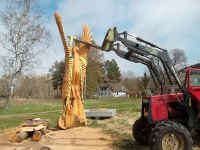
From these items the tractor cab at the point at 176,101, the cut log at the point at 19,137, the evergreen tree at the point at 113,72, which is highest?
the evergreen tree at the point at 113,72

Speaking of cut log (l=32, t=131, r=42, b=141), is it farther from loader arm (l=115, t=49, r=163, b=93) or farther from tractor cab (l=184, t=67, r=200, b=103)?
tractor cab (l=184, t=67, r=200, b=103)

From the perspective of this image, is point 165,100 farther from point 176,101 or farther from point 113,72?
point 113,72

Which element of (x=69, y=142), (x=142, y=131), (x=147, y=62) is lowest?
(x=69, y=142)

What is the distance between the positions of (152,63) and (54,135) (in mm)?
4434

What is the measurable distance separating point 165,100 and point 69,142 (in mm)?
3358

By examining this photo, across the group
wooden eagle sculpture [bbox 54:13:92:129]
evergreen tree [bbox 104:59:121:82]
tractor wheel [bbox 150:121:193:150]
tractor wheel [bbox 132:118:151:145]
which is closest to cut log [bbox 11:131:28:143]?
wooden eagle sculpture [bbox 54:13:92:129]

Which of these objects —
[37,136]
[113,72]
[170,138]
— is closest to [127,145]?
[170,138]

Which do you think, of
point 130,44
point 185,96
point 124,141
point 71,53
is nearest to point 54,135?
point 124,141

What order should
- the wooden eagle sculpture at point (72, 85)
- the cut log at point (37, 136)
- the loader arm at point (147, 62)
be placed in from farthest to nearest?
1. the wooden eagle sculpture at point (72, 85)
2. the cut log at point (37, 136)
3. the loader arm at point (147, 62)

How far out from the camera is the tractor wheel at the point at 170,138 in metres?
4.40

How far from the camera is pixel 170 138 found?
453 cm

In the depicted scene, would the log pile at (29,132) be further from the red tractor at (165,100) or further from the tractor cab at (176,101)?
the tractor cab at (176,101)

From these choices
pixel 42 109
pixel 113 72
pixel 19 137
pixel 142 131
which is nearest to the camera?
pixel 142 131

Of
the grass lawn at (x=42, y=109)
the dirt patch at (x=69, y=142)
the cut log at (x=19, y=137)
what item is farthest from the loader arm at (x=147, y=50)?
the grass lawn at (x=42, y=109)
